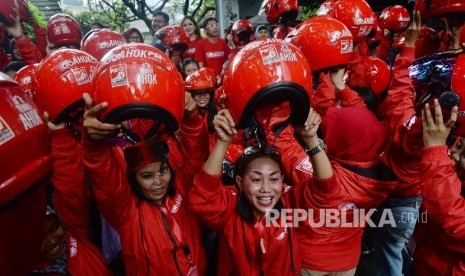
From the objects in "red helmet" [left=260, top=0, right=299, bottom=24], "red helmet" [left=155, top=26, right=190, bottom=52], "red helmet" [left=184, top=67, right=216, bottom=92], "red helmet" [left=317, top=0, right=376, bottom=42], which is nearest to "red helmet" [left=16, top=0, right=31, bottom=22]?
"red helmet" [left=184, top=67, right=216, bottom=92]

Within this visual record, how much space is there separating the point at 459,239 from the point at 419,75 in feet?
3.19

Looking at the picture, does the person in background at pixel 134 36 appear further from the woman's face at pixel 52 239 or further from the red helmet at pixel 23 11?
the woman's face at pixel 52 239

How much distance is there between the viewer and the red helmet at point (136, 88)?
151 cm

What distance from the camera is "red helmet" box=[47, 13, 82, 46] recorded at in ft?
13.4

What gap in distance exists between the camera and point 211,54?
8.41 metres

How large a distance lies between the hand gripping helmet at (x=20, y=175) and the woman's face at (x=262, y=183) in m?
1.43

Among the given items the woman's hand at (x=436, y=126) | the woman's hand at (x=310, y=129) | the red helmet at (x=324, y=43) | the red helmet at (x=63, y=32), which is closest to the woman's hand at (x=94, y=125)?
the woman's hand at (x=310, y=129)

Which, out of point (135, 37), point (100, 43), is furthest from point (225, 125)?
point (135, 37)

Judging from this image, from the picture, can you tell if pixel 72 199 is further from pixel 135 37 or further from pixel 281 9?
pixel 135 37

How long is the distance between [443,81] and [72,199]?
238 cm

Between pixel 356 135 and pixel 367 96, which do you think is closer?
pixel 356 135

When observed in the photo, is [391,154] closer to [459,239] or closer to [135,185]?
[459,239]

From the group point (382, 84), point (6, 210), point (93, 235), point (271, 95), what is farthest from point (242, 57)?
point (382, 84)

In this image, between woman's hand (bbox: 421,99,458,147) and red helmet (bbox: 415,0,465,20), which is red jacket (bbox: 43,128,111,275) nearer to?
woman's hand (bbox: 421,99,458,147)
